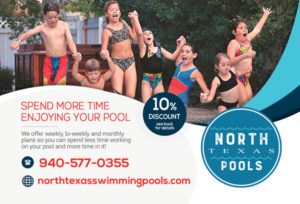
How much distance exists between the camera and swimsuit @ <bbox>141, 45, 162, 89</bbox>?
6590 millimetres

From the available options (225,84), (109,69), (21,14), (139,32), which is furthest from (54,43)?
(21,14)

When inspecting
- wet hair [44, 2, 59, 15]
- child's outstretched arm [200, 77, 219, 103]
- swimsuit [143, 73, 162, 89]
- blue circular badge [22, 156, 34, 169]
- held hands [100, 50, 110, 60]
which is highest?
wet hair [44, 2, 59, 15]

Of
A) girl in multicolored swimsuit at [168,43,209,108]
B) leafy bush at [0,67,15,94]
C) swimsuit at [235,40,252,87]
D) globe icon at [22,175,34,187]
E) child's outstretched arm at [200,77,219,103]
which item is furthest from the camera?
leafy bush at [0,67,15,94]

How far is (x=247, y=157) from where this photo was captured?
5824mm

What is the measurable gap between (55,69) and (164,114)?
1.60 meters

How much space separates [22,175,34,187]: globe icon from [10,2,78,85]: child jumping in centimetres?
124

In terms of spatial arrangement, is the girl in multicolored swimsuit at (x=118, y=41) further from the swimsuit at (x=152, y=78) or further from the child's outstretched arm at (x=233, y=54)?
the child's outstretched arm at (x=233, y=54)

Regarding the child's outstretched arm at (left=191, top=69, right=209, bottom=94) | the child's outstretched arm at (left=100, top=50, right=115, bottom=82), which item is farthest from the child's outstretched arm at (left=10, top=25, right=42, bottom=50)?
the child's outstretched arm at (left=191, top=69, right=209, bottom=94)

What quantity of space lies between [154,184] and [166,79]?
1.47 metres

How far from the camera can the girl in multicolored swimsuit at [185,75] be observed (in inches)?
251

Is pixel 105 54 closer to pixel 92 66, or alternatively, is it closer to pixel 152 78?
pixel 92 66

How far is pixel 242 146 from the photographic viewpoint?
5.83m

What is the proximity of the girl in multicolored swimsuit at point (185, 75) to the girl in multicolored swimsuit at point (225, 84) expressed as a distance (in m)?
0.17

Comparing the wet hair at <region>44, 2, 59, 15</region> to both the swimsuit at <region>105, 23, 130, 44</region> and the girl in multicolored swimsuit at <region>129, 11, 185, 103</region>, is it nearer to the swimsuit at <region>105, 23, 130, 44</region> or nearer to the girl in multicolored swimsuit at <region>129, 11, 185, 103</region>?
the swimsuit at <region>105, 23, 130, 44</region>
